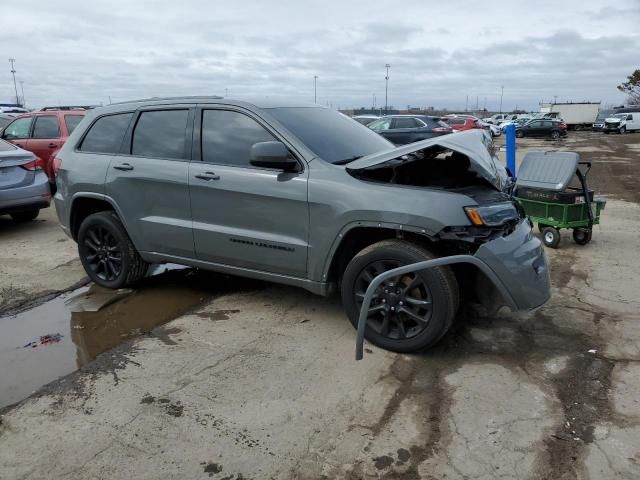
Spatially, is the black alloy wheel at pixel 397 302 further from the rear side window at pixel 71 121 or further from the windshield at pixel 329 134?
the rear side window at pixel 71 121

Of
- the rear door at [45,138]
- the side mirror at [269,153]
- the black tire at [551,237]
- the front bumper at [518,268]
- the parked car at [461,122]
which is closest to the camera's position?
the front bumper at [518,268]

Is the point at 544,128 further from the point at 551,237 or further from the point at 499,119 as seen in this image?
the point at 551,237

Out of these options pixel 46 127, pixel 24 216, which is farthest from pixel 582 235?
pixel 46 127

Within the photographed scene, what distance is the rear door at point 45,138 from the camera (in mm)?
10906

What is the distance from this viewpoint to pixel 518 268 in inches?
143

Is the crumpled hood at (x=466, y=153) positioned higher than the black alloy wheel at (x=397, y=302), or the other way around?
the crumpled hood at (x=466, y=153)

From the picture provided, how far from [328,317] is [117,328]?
1725 millimetres

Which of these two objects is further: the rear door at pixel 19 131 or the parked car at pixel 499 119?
the parked car at pixel 499 119

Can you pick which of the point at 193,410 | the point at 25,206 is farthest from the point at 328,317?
the point at 25,206

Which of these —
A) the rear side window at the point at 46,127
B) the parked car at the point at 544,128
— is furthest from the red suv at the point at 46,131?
the parked car at the point at 544,128

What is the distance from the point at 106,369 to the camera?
3.71m

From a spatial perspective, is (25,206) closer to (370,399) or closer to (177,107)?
(177,107)

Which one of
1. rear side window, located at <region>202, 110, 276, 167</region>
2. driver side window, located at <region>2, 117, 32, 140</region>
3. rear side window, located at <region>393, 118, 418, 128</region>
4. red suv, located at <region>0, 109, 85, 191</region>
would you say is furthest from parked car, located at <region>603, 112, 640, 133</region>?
A: rear side window, located at <region>202, 110, 276, 167</region>

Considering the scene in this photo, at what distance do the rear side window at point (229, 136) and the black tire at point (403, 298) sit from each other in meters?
1.26
